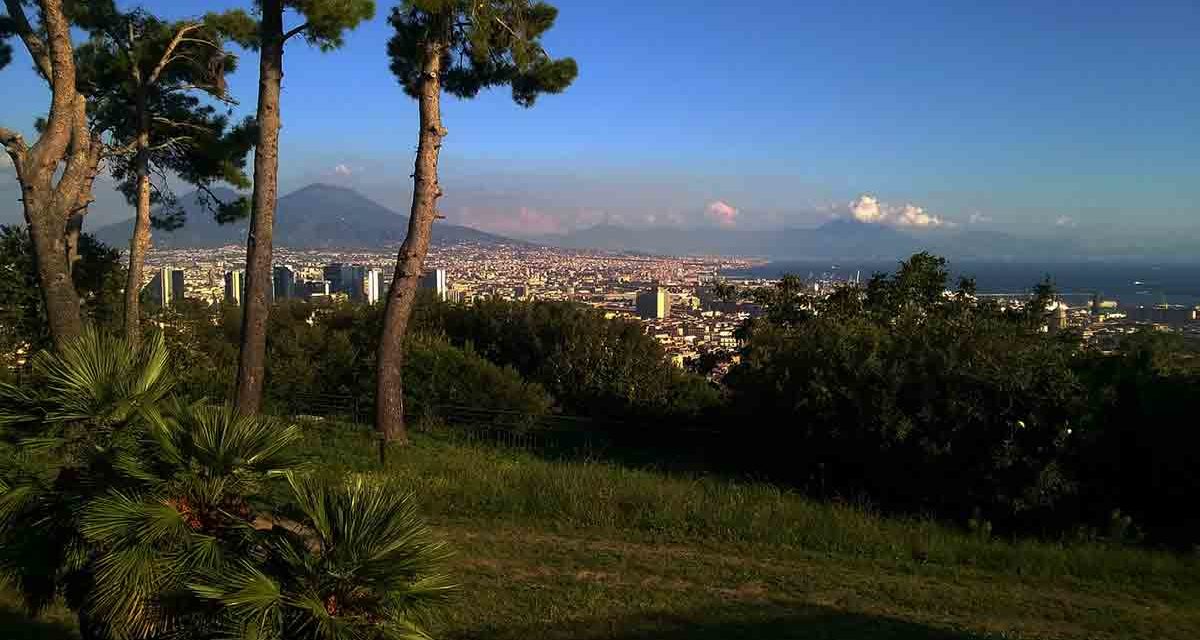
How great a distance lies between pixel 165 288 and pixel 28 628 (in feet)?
63.0

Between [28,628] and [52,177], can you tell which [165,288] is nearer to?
[52,177]

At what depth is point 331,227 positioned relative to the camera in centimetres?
5916

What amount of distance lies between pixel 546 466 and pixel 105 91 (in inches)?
549

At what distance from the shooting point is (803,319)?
53.4 feet

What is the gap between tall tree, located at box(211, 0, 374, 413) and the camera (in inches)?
503

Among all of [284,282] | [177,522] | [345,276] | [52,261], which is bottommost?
[284,282]

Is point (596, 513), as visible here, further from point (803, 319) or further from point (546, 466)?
point (803, 319)

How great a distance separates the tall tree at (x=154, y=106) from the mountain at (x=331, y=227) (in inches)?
735

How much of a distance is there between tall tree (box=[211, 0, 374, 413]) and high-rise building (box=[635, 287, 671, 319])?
10.7 m

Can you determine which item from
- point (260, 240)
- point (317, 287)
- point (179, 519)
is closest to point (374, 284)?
point (317, 287)

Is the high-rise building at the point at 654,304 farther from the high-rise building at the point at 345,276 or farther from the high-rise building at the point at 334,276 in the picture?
the high-rise building at the point at 334,276

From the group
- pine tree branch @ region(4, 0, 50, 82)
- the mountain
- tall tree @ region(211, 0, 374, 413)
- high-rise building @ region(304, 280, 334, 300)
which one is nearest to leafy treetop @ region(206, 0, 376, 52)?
tall tree @ region(211, 0, 374, 413)

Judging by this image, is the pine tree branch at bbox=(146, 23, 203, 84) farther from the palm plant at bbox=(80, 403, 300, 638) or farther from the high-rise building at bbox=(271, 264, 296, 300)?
the palm plant at bbox=(80, 403, 300, 638)

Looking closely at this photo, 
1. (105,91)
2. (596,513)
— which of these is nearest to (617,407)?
(596,513)
